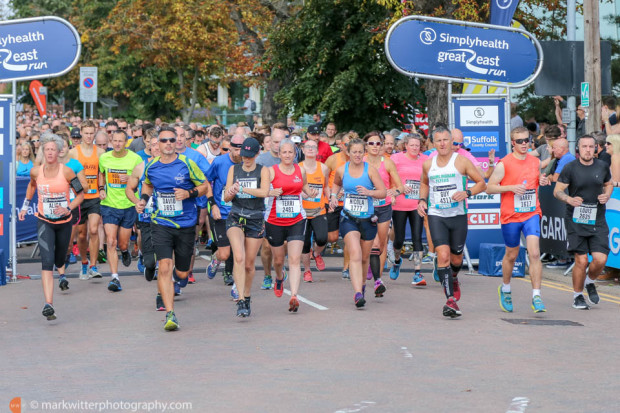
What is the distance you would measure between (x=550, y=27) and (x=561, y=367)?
21.6 metres

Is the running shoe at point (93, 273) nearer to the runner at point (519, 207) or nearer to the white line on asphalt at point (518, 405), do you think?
the runner at point (519, 207)

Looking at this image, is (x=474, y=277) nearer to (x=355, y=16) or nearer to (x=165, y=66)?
(x=355, y=16)

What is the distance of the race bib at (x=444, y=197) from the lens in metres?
12.3

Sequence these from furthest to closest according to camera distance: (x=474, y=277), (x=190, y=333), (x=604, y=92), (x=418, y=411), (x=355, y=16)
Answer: (x=355, y=16) < (x=604, y=92) < (x=474, y=277) < (x=190, y=333) < (x=418, y=411)

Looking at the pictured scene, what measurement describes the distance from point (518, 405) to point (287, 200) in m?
5.33

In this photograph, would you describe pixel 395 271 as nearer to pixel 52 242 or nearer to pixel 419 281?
pixel 419 281

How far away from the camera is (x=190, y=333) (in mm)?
11188

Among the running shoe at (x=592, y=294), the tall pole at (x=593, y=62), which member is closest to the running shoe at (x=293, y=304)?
the running shoe at (x=592, y=294)

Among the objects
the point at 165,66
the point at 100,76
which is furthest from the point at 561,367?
the point at 100,76

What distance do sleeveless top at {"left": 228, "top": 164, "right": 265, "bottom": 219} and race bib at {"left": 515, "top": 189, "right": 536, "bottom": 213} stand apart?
9.54 feet

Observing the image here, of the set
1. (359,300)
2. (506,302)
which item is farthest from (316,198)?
(506,302)

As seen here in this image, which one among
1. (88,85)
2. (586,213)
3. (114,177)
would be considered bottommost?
(586,213)

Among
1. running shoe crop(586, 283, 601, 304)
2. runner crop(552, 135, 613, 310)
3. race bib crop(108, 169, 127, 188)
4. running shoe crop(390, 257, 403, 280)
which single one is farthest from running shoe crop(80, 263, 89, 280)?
running shoe crop(586, 283, 601, 304)

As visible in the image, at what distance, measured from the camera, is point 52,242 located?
41.6 ft
